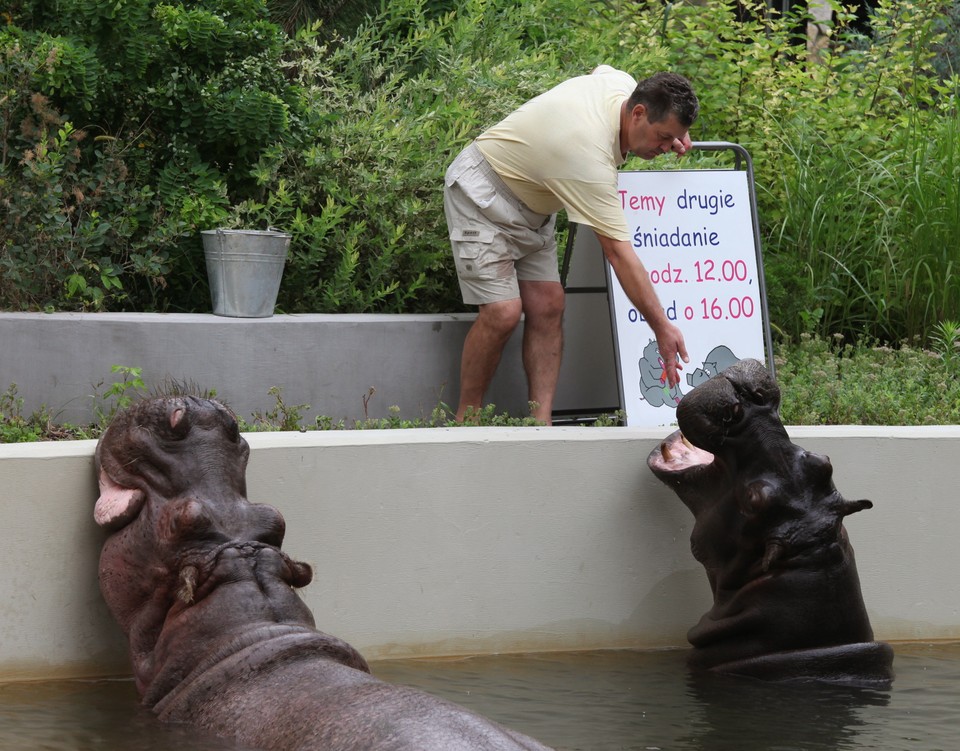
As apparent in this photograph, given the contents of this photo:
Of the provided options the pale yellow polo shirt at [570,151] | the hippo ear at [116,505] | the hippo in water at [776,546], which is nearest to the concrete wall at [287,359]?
the pale yellow polo shirt at [570,151]

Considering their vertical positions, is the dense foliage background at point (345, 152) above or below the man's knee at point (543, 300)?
above

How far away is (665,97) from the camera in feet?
19.4

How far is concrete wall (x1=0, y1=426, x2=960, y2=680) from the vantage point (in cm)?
416

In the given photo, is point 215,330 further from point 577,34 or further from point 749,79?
point 749,79

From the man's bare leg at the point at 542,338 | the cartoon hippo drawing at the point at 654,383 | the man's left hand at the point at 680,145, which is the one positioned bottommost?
the cartoon hippo drawing at the point at 654,383

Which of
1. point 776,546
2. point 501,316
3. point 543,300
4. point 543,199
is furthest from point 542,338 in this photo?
point 776,546

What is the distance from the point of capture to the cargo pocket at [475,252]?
615 cm

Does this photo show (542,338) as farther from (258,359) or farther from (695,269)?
(258,359)

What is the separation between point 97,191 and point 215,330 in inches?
39.3

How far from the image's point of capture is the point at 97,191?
6457 mm

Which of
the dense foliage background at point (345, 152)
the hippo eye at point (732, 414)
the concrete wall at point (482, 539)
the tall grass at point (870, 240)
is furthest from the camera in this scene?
the tall grass at point (870, 240)

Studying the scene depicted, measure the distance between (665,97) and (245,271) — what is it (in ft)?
6.49

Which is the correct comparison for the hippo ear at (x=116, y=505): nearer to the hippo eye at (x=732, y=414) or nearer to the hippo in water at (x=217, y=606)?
the hippo in water at (x=217, y=606)

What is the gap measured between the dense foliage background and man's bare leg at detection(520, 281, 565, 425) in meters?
0.67
